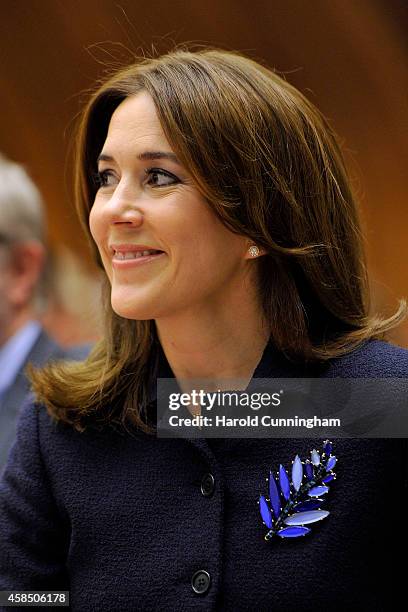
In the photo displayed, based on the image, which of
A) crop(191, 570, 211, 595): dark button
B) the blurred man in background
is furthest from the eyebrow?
the blurred man in background

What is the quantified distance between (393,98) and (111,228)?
577 millimetres

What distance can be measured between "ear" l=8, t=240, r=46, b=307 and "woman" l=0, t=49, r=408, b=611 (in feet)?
2.46

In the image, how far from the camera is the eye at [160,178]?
1169mm

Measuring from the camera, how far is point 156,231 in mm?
1166

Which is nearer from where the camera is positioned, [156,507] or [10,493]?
[156,507]

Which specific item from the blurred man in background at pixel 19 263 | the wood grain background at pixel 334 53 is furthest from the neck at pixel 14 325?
the wood grain background at pixel 334 53

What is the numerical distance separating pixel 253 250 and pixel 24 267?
956 mm

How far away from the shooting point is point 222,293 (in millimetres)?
1233

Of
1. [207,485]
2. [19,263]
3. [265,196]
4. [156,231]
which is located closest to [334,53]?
[265,196]

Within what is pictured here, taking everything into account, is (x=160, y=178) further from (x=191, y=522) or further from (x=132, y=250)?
(x=191, y=522)

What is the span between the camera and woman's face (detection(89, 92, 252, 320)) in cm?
116

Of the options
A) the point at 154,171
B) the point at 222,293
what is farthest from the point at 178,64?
the point at 222,293

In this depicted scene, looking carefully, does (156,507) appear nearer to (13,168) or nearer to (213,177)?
(213,177)

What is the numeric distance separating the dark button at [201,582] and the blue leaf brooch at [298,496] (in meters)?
0.09
